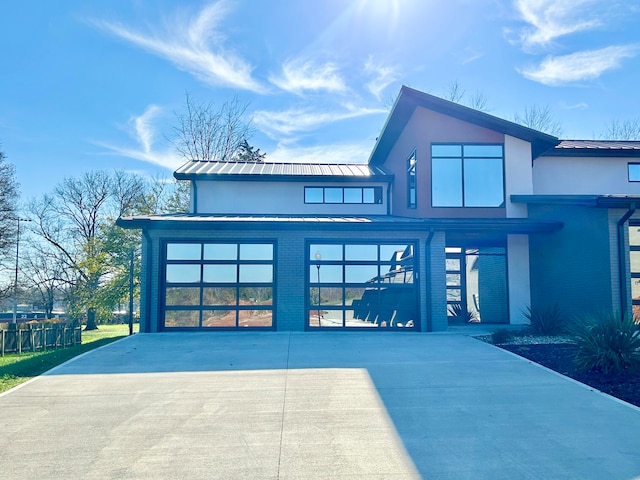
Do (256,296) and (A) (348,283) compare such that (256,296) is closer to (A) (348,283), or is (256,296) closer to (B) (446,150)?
(A) (348,283)

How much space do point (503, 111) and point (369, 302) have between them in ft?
75.5

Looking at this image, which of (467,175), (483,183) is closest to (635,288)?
(483,183)

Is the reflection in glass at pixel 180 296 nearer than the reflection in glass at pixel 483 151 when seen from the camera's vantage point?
Yes

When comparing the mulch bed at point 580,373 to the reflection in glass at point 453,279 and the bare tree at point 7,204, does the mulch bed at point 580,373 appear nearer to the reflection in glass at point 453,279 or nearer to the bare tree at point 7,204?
the reflection in glass at point 453,279

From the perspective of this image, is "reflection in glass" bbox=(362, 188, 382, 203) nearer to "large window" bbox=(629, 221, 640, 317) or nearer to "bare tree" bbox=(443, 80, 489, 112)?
"large window" bbox=(629, 221, 640, 317)

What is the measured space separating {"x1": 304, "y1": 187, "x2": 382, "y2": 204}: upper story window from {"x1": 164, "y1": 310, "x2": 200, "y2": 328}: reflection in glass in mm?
6176

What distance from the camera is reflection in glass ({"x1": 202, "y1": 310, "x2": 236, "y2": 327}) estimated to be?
1336cm

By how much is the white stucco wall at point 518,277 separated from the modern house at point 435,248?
32 mm

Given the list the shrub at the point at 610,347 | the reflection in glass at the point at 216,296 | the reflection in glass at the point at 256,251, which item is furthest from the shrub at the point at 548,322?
the reflection in glass at the point at 216,296

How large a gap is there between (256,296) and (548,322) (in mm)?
7875

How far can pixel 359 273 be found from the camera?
44.4 ft

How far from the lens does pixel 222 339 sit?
39.1ft

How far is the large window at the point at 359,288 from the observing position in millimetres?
13484

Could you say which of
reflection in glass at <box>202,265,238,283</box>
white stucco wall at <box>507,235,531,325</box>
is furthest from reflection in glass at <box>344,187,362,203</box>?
reflection in glass at <box>202,265,238,283</box>
